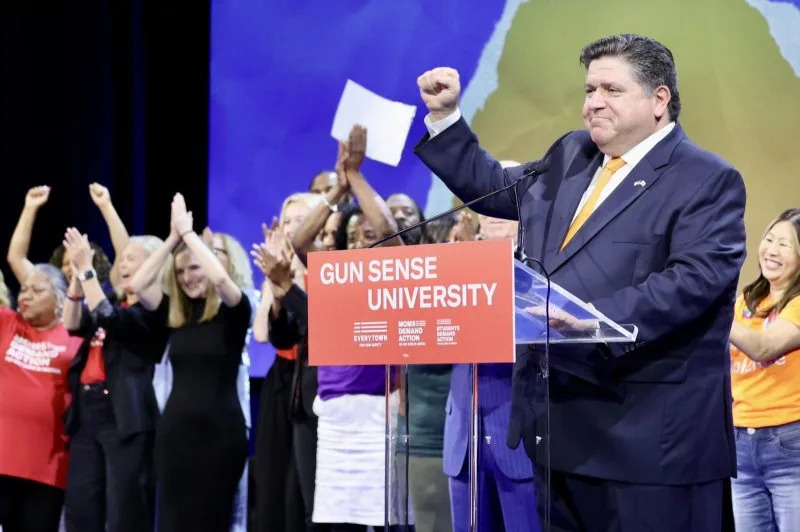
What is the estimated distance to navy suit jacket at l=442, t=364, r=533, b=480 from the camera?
2029 mm

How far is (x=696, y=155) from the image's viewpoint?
223cm

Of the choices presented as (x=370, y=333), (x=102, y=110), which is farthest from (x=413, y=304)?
(x=102, y=110)

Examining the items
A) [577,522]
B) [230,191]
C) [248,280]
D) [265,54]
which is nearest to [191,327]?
[248,280]

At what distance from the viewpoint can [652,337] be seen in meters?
2.04

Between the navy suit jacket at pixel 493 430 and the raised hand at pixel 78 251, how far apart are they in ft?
10.4

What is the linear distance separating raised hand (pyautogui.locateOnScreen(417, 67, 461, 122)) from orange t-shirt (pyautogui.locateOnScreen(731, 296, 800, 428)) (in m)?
1.89

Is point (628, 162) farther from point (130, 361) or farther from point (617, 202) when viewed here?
point (130, 361)

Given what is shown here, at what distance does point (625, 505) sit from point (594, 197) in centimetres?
66

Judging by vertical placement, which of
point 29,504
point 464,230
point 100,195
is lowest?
point 29,504

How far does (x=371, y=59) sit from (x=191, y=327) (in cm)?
204

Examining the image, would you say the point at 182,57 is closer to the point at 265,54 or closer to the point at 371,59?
the point at 265,54

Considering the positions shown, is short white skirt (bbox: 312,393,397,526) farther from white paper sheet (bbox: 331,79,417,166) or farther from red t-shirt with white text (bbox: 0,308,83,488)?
red t-shirt with white text (bbox: 0,308,83,488)

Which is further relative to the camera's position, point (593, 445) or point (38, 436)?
point (38, 436)

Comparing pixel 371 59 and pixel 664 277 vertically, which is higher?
pixel 371 59
